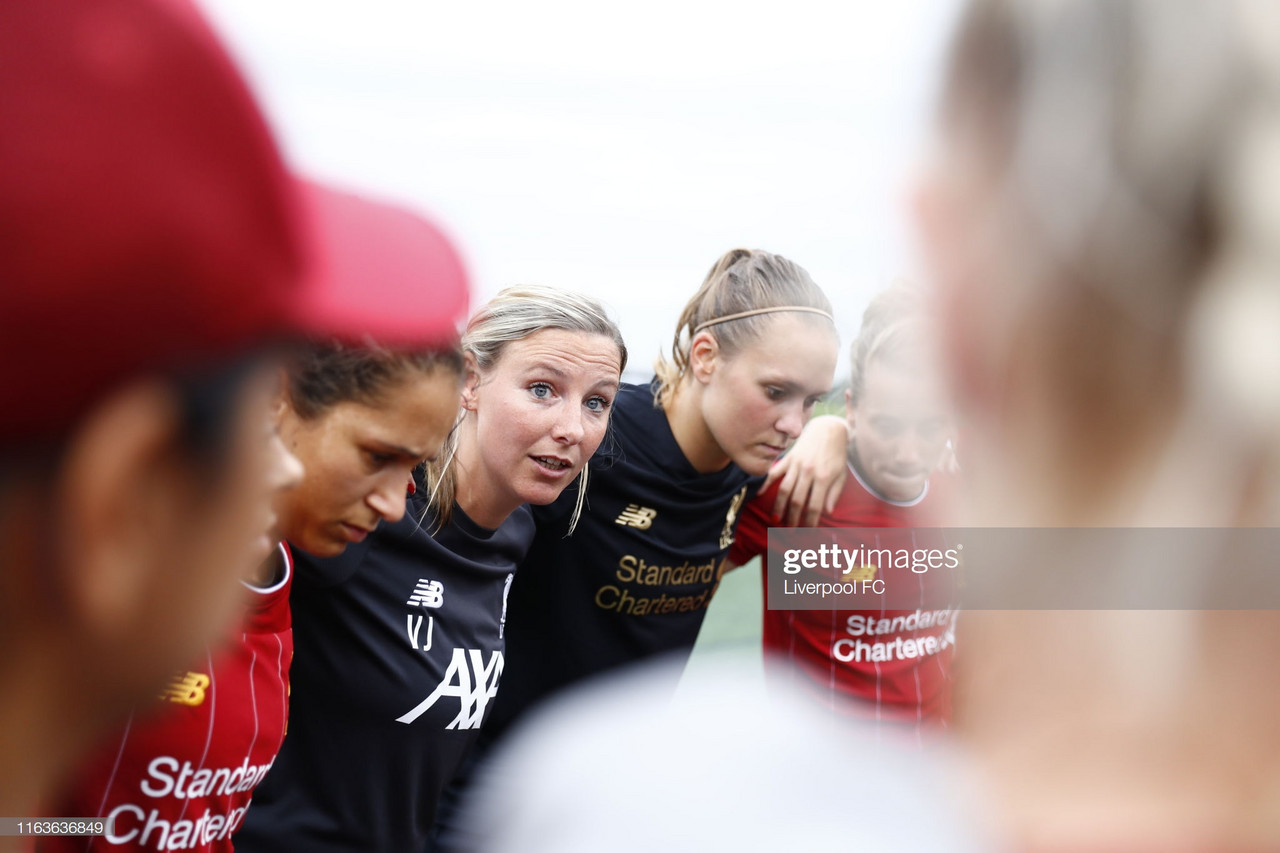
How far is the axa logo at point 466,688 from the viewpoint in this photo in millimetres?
2035

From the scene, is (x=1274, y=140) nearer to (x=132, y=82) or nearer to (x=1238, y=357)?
(x=1238, y=357)

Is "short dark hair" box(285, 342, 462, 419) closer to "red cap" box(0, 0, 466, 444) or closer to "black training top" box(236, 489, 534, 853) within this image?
"black training top" box(236, 489, 534, 853)

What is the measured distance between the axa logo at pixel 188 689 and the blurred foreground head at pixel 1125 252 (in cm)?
133

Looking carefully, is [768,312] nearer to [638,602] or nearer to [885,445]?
[885,445]

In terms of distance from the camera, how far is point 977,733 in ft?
1.71

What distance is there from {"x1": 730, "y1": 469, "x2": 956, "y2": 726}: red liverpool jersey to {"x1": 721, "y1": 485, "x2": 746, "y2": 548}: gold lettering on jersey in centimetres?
20

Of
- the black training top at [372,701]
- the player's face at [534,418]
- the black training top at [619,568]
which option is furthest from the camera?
the black training top at [619,568]

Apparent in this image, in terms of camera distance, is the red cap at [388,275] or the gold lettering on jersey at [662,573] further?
the gold lettering on jersey at [662,573]

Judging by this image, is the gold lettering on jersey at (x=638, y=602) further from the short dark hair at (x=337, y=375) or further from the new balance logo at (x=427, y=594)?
the short dark hair at (x=337, y=375)

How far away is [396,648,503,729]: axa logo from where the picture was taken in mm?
2035

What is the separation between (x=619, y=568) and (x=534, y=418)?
0.55 metres

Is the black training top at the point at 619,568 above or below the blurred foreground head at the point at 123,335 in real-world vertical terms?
above

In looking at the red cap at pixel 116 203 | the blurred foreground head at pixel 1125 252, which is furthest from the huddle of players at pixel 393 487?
the blurred foreground head at pixel 1125 252

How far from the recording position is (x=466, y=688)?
6.91 feet
